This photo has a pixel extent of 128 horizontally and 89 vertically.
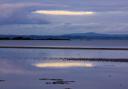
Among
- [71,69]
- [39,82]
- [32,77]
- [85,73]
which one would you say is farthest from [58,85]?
[71,69]

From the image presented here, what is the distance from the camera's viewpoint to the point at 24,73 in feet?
80.1

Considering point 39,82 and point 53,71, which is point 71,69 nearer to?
point 53,71

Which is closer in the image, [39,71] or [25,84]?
[25,84]

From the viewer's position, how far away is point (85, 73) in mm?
24469

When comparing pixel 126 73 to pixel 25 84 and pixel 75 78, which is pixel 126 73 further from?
pixel 25 84

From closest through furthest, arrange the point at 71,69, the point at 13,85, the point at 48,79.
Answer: the point at 13,85, the point at 48,79, the point at 71,69

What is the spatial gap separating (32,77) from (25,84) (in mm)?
2708

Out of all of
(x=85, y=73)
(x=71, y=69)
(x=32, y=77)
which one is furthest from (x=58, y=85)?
(x=71, y=69)

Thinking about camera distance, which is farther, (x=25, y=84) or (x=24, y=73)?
(x=24, y=73)

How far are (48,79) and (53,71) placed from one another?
3.76 meters

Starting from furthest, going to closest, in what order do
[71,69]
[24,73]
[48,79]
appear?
[71,69], [24,73], [48,79]

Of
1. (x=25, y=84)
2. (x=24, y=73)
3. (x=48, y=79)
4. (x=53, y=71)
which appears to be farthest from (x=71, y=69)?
(x=25, y=84)

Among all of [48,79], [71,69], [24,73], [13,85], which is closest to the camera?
[13,85]

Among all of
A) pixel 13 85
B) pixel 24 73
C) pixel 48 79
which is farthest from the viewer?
pixel 24 73
